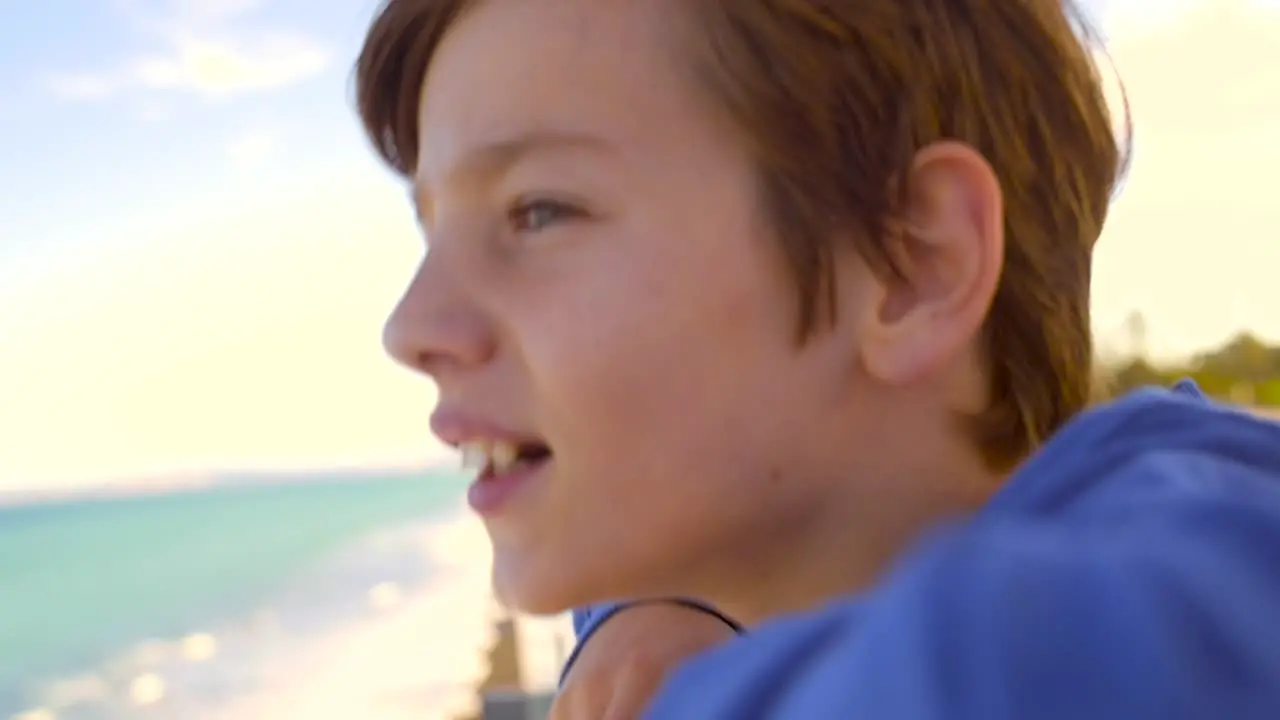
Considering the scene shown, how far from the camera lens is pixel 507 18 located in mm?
818

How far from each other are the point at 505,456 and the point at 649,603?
0.17 m

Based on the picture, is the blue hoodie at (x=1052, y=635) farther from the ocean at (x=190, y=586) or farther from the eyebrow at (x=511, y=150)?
the ocean at (x=190, y=586)

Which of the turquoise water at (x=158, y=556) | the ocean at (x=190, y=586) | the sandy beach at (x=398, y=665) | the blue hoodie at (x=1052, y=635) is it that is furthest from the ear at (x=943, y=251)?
the turquoise water at (x=158, y=556)

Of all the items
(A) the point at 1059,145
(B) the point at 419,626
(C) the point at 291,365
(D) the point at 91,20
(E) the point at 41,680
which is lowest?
(B) the point at 419,626

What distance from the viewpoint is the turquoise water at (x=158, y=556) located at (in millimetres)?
10977

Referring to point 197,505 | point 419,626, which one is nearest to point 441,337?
point 419,626

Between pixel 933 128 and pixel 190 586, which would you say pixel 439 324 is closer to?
pixel 933 128

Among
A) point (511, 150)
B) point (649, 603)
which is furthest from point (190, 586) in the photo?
point (511, 150)

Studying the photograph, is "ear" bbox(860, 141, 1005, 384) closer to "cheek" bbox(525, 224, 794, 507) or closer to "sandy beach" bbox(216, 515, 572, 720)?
"cheek" bbox(525, 224, 794, 507)

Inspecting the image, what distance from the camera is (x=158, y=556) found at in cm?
1550

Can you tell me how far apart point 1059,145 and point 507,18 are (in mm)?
384

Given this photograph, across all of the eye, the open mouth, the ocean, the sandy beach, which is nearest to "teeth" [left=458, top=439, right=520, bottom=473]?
the open mouth

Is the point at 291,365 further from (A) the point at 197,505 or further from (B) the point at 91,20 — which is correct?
(A) the point at 197,505

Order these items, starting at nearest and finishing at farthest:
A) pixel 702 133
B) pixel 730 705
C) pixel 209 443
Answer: pixel 730 705, pixel 702 133, pixel 209 443
